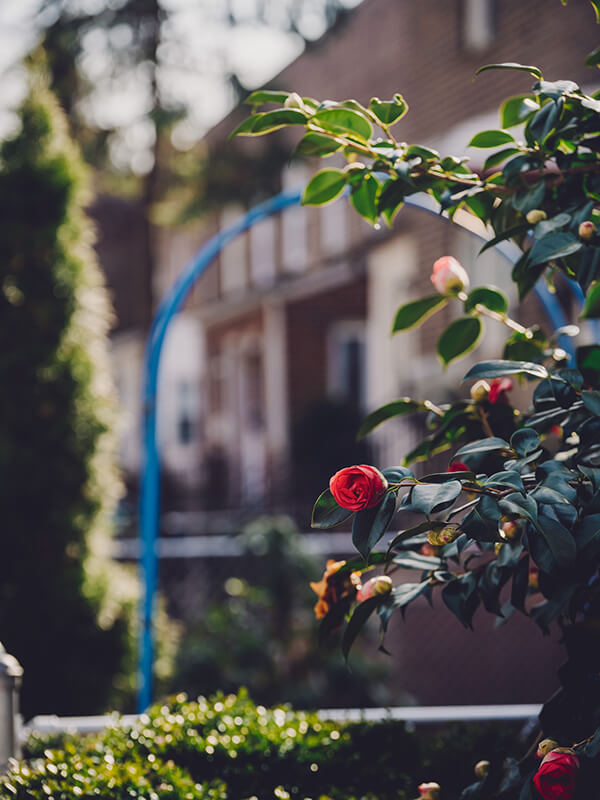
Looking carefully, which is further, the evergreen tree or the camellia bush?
the evergreen tree

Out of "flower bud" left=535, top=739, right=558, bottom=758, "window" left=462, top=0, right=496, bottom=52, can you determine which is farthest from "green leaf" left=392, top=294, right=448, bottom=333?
"window" left=462, top=0, right=496, bottom=52

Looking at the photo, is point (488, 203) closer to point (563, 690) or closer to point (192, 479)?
point (563, 690)

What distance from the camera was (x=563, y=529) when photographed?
55.1 inches

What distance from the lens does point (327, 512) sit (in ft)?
4.89

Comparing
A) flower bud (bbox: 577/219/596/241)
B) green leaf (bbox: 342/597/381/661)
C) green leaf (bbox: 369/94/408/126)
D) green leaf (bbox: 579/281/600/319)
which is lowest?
green leaf (bbox: 342/597/381/661)

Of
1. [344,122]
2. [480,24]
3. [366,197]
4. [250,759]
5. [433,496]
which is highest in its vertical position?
[480,24]

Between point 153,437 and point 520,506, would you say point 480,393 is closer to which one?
point 520,506

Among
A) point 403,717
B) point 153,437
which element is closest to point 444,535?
point 403,717

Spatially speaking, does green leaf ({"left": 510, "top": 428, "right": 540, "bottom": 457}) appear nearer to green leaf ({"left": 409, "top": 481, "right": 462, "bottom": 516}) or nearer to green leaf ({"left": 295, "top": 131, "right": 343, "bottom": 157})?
green leaf ({"left": 409, "top": 481, "right": 462, "bottom": 516})

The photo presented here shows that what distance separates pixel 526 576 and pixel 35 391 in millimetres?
3027

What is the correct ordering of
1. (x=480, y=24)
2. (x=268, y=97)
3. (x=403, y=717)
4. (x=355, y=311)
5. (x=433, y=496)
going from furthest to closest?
1. (x=355, y=311)
2. (x=480, y=24)
3. (x=403, y=717)
4. (x=268, y=97)
5. (x=433, y=496)

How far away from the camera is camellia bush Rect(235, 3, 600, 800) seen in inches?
Result: 56.3

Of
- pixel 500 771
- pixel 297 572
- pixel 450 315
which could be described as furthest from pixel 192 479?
pixel 500 771

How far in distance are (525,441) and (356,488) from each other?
1.18ft
